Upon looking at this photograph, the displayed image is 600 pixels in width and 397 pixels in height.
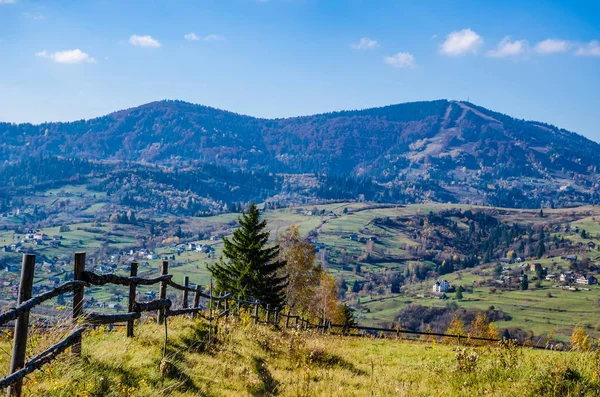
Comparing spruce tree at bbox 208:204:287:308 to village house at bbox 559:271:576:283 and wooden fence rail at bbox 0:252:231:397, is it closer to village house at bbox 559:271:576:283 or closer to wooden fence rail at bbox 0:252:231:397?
wooden fence rail at bbox 0:252:231:397

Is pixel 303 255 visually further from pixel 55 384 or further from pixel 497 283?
pixel 497 283

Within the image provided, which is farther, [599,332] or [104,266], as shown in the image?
[104,266]

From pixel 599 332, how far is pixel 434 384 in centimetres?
13198

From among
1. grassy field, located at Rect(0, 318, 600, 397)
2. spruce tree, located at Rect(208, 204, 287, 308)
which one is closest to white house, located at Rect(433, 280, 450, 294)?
spruce tree, located at Rect(208, 204, 287, 308)

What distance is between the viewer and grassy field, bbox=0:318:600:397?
7.50m

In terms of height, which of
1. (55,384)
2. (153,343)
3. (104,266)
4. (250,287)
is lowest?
(104,266)

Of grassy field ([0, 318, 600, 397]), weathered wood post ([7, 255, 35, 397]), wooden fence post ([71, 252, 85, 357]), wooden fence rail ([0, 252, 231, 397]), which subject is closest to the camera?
wooden fence rail ([0, 252, 231, 397])

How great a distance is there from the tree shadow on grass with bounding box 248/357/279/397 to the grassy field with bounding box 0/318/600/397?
0.06 ft

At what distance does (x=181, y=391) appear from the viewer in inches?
332

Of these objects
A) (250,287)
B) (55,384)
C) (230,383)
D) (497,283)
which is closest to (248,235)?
(250,287)

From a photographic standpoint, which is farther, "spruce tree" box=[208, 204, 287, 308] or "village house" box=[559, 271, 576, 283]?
"village house" box=[559, 271, 576, 283]

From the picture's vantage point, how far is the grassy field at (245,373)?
295 inches

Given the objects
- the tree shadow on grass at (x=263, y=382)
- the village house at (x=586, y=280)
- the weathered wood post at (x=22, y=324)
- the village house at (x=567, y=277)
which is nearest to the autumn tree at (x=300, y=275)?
the tree shadow on grass at (x=263, y=382)

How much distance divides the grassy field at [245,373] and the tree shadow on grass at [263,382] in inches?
0.8
